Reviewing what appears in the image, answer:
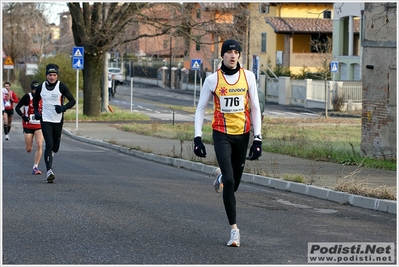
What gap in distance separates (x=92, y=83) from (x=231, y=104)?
28742 mm

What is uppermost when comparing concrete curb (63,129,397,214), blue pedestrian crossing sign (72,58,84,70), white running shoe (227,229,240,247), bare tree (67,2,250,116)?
bare tree (67,2,250,116)

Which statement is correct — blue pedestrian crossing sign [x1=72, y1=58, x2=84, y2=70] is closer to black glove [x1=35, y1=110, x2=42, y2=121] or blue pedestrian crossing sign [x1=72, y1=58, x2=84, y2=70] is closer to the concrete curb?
the concrete curb

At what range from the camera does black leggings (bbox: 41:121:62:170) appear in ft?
44.7

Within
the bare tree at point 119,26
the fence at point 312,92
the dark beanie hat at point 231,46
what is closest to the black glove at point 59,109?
the dark beanie hat at point 231,46

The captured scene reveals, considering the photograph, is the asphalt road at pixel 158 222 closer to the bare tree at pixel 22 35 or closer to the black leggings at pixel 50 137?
the black leggings at pixel 50 137

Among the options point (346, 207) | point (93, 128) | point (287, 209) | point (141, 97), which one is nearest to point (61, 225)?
point (287, 209)

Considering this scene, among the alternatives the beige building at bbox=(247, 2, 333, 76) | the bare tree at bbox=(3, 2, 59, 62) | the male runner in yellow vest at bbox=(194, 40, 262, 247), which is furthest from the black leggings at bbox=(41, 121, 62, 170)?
the beige building at bbox=(247, 2, 333, 76)

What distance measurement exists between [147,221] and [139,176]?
550 centimetres

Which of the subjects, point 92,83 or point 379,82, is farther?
point 92,83

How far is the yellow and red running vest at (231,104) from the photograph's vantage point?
8.21 meters

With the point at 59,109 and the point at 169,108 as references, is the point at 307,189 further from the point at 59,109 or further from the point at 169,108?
the point at 169,108

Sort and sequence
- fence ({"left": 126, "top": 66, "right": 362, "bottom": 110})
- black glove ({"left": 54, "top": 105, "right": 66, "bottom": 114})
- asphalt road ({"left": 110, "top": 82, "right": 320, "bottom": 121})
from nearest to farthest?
black glove ({"left": 54, "top": 105, "right": 66, "bottom": 114}) < asphalt road ({"left": 110, "top": 82, "right": 320, "bottom": 121}) < fence ({"left": 126, "top": 66, "right": 362, "bottom": 110})

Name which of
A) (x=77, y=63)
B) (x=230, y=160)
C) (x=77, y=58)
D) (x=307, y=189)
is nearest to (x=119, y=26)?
(x=77, y=58)

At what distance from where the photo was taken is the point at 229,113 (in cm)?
824
